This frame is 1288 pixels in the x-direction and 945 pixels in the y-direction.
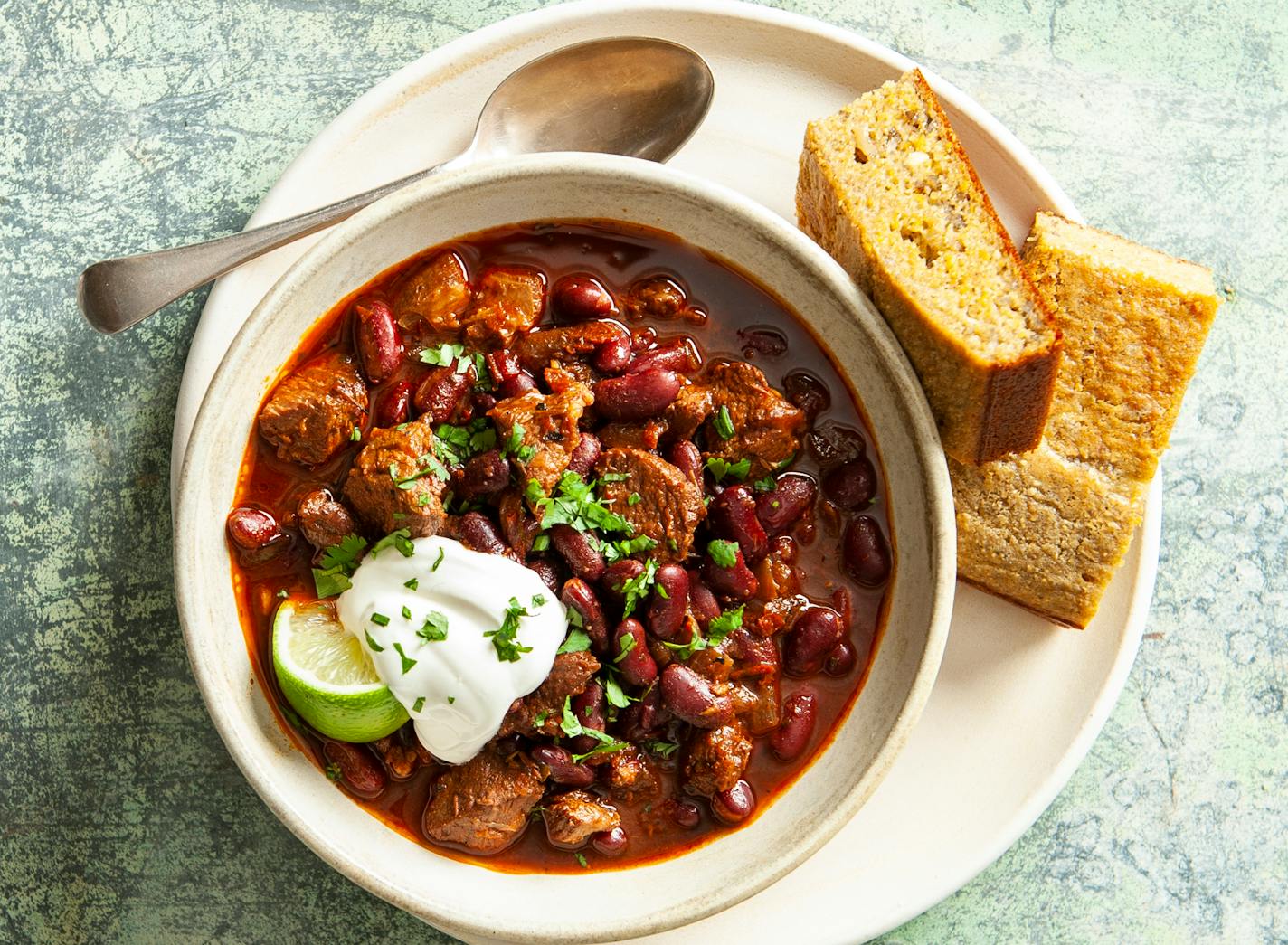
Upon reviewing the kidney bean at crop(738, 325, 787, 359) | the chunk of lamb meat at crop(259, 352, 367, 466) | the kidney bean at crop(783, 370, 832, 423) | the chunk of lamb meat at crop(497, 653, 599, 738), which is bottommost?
the chunk of lamb meat at crop(497, 653, 599, 738)

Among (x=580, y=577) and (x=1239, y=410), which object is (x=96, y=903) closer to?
(x=580, y=577)

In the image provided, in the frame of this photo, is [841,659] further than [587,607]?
Yes

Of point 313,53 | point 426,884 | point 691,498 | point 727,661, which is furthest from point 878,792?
point 313,53

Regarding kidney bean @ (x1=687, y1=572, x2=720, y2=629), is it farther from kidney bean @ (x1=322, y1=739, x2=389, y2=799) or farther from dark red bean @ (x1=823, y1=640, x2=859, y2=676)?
kidney bean @ (x1=322, y1=739, x2=389, y2=799)

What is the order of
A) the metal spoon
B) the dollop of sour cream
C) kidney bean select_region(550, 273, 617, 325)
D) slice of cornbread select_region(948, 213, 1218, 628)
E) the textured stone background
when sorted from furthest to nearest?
the textured stone background
slice of cornbread select_region(948, 213, 1218, 628)
the metal spoon
kidney bean select_region(550, 273, 617, 325)
the dollop of sour cream

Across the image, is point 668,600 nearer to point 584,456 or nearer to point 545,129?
point 584,456

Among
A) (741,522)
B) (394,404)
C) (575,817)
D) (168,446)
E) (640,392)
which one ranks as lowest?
(575,817)

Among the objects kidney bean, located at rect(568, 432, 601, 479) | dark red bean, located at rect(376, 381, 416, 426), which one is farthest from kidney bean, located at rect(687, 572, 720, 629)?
dark red bean, located at rect(376, 381, 416, 426)

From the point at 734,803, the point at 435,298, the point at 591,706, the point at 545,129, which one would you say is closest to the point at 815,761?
the point at 734,803
